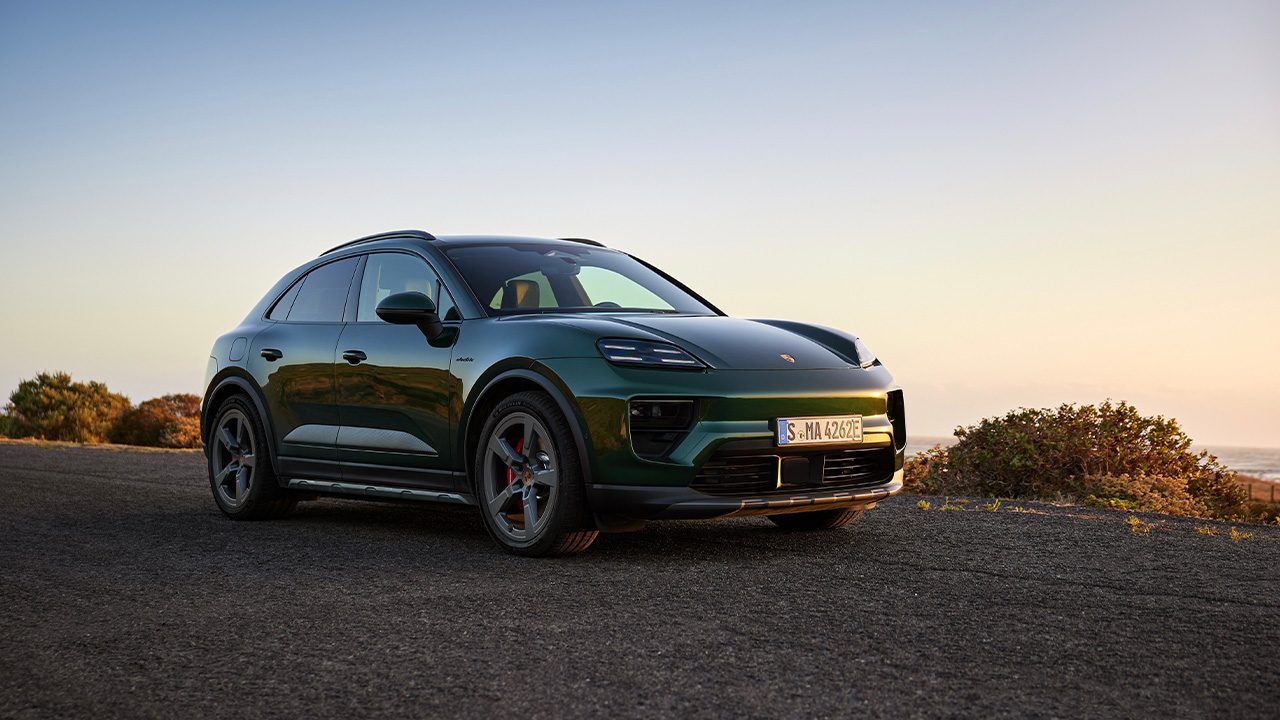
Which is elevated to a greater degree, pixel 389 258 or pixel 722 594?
pixel 389 258

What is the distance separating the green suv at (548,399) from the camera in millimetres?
5145

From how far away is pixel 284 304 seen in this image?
25.0 ft

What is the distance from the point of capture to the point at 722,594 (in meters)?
4.50

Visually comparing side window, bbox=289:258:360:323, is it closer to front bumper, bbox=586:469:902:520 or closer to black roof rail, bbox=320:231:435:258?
black roof rail, bbox=320:231:435:258

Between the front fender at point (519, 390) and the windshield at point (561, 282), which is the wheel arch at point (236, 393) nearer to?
the windshield at point (561, 282)

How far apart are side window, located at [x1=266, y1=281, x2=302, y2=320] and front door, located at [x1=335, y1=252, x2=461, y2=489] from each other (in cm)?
87

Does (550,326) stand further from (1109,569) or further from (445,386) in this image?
(1109,569)

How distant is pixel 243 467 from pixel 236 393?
0.53 metres

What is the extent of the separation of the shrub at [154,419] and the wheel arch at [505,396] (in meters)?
16.3

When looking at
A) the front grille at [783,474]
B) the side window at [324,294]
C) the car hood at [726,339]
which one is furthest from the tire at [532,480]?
the side window at [324,294]

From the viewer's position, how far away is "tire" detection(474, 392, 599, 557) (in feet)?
17.3

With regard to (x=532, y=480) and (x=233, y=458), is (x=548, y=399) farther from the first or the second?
(x=233, y=458)

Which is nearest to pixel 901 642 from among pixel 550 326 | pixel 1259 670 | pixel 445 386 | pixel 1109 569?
pixel 1259 670

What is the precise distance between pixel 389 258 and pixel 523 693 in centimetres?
418
